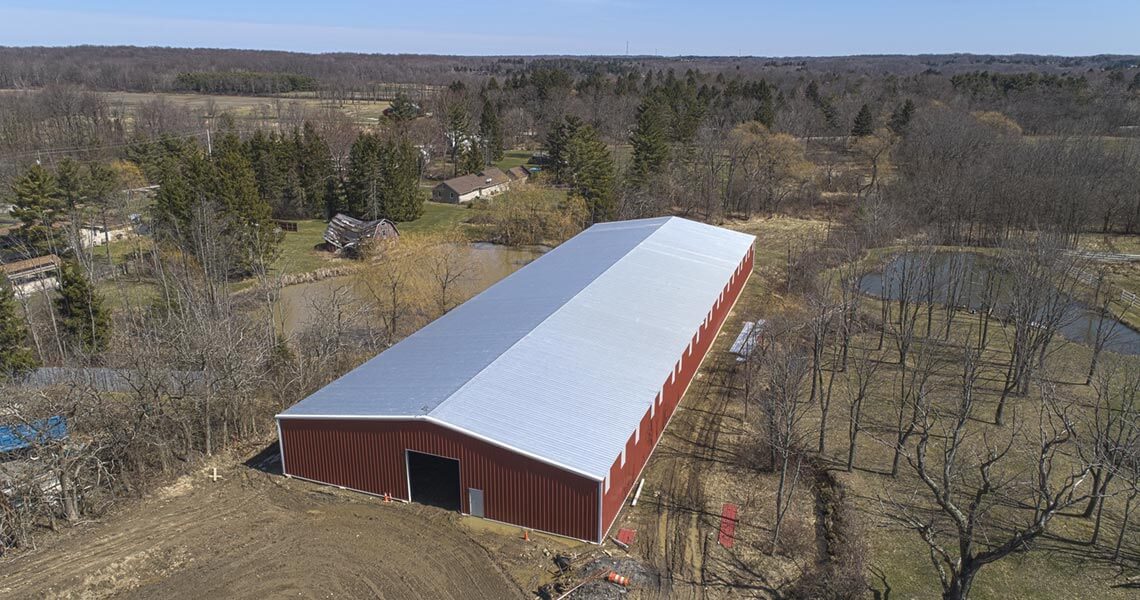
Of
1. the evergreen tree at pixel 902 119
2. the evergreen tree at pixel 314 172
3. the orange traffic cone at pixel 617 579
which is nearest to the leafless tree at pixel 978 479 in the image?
the orange traffic cone at pixel 617 579

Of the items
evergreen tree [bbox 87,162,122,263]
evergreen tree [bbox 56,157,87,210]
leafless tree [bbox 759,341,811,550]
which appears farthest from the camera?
evergreen tree [bbox 87,162,122,263]

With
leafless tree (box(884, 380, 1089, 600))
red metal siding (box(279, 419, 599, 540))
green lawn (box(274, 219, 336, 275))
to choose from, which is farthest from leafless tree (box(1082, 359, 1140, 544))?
green lawn (box(274, 219, 336, 275))

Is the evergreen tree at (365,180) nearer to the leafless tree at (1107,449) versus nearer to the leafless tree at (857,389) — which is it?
the leafless tree at (857,389)

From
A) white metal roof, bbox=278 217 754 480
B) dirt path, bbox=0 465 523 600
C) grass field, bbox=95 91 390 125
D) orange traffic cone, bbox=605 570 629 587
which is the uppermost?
grass field, bbox=95 91 390 125

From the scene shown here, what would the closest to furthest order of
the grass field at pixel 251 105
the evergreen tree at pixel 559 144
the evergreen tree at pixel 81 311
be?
the evergreen tree at pixel 81 311
the evergreen tree at pixel 559 144
the grass field at pixel 251 105

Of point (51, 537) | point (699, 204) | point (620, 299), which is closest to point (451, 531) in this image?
point (51, 537)

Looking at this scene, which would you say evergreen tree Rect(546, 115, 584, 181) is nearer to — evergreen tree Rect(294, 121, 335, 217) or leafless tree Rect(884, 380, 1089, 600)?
evergreen tree Rect(294, 121, 335, 217)

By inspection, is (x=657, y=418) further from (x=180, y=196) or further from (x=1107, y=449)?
(x=180, y=196)

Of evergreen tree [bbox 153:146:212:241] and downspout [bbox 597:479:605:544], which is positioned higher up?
evergreen tree [bbox 153:146:212:241]
